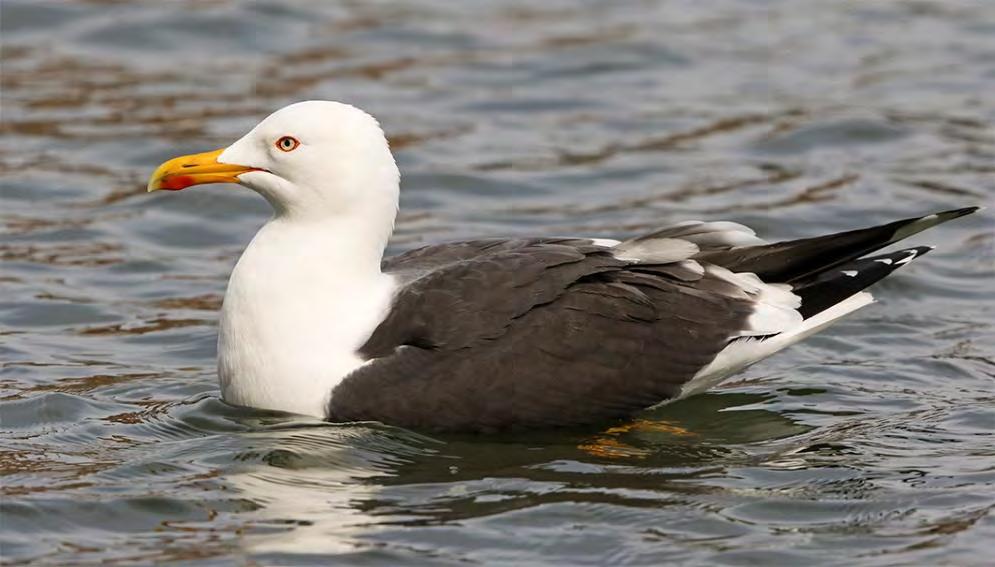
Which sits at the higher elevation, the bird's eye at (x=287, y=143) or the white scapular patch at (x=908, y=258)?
the bird's eye at (x=287, y=143)

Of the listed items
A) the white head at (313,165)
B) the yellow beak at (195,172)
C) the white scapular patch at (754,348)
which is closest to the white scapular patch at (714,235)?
the white scapular patch at (754,348)

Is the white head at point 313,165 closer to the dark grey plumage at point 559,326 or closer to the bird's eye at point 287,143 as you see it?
the bird's eye at point 287,143

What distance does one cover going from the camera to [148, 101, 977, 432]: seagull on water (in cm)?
804

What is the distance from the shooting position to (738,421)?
8.80 metres

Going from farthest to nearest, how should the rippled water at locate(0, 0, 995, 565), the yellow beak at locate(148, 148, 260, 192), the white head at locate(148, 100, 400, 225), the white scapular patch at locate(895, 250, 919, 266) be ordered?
the white scapular patch at locate(895, 250, 919, 266)
the yellow beak at locate(148, 148, 260, 192)
the white head at locate(148, 100, 400, 225)
the rippled water at locate(0, 0, 995, 565)

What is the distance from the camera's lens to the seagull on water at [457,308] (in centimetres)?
804

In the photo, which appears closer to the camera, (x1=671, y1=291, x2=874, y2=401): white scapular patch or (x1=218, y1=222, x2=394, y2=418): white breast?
(x1=218, y1=222, x2=394, y2=418): white breast

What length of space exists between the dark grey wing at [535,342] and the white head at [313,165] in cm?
47

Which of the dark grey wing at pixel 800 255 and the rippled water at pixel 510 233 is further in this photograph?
the dark grey wing at pixel 800 255

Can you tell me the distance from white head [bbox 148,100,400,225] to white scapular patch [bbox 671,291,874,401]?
5.33 feet

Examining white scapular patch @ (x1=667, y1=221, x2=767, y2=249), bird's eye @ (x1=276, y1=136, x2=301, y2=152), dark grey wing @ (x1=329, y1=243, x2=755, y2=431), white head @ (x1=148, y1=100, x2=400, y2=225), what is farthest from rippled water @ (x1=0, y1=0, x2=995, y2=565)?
bird's eye @ (x1=276, y1=136, x2=301, y2=152)

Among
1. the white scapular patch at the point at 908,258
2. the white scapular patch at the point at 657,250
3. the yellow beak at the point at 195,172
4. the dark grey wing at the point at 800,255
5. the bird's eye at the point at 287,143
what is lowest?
the white scapular patch at the point at 908,258

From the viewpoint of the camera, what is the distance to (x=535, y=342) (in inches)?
319

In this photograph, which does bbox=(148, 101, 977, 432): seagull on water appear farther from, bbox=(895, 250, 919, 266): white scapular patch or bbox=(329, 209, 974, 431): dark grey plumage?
bbox=(895, 250, 919, 266): white scapular patch
